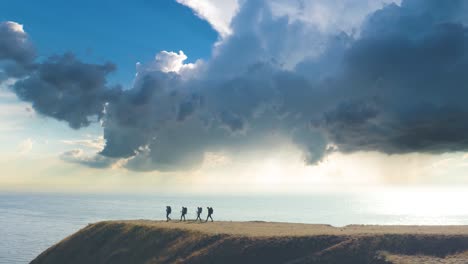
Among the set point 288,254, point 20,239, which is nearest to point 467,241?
point 288,254

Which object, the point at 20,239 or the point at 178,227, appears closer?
the point at 178,227

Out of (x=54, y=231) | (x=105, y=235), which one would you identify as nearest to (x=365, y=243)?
(x=105, y=235)

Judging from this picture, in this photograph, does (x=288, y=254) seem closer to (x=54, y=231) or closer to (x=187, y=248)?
(x=187, y=248)

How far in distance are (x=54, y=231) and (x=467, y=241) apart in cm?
14324

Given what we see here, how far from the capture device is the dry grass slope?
180 ft

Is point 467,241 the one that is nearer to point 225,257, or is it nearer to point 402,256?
point 402,256

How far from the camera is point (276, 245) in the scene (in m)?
58.2

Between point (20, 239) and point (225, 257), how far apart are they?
99306 mm

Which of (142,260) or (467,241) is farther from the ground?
(467,241)

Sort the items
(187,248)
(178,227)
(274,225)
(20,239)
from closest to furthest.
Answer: (187,248), (178,227), (274,225), (20,239)

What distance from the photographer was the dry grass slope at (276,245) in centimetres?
5498

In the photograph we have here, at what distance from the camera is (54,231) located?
161m

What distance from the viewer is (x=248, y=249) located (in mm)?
58031

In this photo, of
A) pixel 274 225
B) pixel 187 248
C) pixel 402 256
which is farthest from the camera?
pixel 274 225
